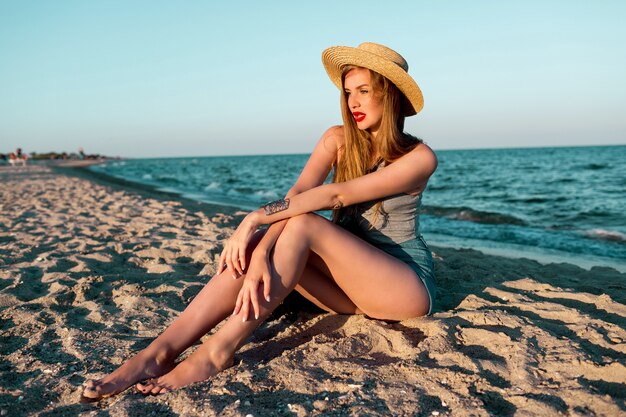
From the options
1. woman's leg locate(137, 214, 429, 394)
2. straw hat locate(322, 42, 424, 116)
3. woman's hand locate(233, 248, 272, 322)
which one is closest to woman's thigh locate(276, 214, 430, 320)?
woman's leg locate(137, 214, 429, 394)

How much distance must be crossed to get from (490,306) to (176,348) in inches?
78.0

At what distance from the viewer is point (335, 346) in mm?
2572

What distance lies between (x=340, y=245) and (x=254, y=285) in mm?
506

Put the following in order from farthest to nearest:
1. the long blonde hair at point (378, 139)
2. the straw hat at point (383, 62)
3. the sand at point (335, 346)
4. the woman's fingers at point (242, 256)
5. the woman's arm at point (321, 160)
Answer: the woman's arm at point (321, 160) < the long blonde hair at point (378, 139) < the straw hat at point (383, 62) < the woman's fingers at point (242, 256) < the sand at point (335, 346)

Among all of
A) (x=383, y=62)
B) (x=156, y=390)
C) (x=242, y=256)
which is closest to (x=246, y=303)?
(x=242, y=256)

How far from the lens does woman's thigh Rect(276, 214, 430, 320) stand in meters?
2.52

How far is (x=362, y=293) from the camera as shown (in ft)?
8.87

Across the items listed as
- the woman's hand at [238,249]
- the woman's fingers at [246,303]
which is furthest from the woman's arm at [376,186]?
the woman's fingers at [246,303]

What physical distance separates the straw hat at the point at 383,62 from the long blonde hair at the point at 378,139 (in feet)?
0.22

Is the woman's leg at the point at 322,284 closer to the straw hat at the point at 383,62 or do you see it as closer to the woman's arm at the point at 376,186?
the woman's arm at the point at 376,186

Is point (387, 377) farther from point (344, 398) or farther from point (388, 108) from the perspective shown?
point (388, 108)

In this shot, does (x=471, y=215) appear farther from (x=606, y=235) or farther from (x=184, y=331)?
(x=184, y=331)

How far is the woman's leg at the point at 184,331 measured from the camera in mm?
2295

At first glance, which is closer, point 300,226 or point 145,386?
point 145,386
